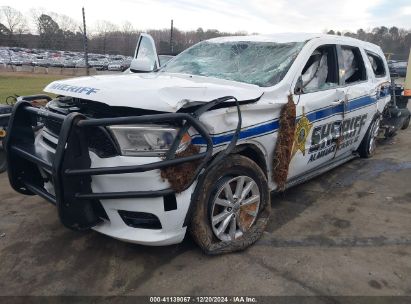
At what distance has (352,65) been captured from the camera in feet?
16.3

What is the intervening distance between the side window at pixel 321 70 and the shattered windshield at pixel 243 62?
0.75ft

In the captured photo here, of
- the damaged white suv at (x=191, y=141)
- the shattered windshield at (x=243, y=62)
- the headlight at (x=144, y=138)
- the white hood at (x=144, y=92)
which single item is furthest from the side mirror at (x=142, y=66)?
the headlight at (x=144, y=138)

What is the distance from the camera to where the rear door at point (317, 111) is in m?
3.76

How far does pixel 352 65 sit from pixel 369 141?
1500 mm

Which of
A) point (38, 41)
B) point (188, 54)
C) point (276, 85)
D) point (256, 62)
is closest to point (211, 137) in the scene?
point (276, 85)

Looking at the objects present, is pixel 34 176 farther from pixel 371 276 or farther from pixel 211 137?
pixel 371 276

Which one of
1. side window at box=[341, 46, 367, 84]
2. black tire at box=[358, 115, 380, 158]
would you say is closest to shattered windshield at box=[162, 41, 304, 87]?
side window at box=[341, 46, 367, 84]

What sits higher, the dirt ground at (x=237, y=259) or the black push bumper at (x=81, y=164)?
the black push bumper at (x=81, y=164)

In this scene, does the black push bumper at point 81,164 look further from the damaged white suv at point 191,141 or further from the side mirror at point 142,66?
the side mirror at point 142,66

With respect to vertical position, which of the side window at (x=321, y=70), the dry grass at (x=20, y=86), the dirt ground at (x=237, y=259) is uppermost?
the side window at (x=321, y=70)

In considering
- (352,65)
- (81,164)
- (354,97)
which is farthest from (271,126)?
(352,65)

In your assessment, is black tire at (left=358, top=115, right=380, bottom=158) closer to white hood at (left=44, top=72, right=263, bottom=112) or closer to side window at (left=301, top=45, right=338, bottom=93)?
side window at (left=301, top=45, right=338, bottom=93)

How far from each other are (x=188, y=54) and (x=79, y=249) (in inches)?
Answer: 107

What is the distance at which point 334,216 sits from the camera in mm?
3994
